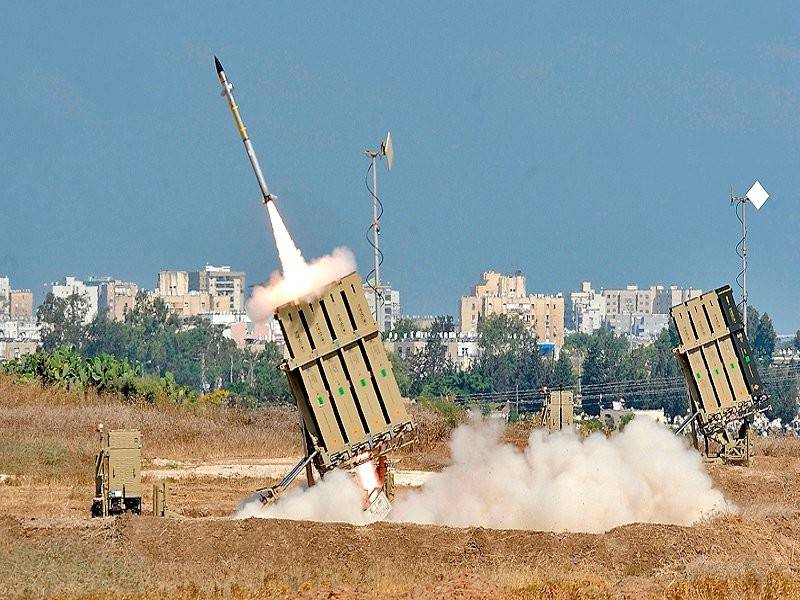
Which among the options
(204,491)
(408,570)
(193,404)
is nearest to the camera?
(408,570)

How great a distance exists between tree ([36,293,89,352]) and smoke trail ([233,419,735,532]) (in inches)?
4708

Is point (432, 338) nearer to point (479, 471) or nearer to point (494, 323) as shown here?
point (494, 323)

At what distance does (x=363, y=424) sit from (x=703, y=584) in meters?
7.30

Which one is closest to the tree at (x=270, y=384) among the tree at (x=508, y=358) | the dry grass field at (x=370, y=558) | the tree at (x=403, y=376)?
the tree at (x=403, y=376)

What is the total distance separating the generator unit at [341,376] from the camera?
26.5 meters

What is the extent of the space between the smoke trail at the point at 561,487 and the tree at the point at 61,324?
119594 mm

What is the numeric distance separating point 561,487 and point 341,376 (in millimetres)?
4190

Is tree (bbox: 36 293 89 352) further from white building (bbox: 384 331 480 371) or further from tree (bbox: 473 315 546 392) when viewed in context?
tree (bbox: 473 315 546 392)

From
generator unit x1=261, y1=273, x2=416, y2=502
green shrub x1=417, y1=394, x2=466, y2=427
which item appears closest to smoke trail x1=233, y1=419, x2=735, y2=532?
generator unit x1=261, y1=273, x2=416, y2=502

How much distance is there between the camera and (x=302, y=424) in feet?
89.3

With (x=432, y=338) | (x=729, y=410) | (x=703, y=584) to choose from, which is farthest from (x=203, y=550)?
(x=432, y=338)

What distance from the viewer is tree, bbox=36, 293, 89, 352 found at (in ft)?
489

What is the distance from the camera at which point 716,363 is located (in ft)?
133

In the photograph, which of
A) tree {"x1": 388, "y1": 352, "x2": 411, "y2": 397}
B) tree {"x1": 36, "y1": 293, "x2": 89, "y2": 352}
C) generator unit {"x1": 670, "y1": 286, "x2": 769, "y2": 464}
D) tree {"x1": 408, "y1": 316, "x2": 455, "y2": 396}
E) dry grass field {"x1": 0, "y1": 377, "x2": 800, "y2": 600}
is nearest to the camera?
dry grass field {"x1": 0, "y1": 377, "x2": 800, "y2": 600}
